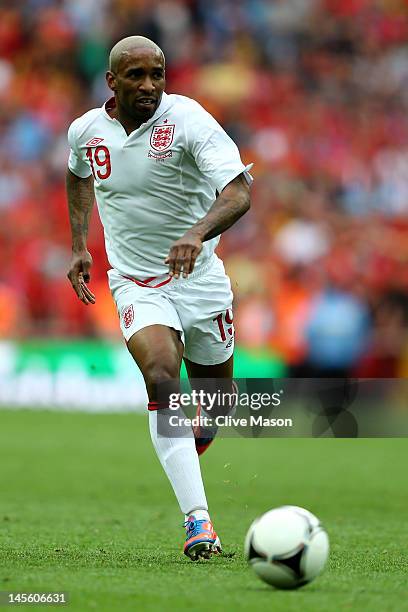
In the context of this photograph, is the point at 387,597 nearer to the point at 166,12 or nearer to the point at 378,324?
the point at 378,324

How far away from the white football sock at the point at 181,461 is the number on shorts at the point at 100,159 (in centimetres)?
131

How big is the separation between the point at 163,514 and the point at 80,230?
8.05 feet

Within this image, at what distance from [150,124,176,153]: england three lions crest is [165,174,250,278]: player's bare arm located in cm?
49

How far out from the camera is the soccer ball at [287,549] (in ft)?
16.5

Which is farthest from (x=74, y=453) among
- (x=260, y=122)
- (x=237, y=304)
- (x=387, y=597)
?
(x=260, y=122)

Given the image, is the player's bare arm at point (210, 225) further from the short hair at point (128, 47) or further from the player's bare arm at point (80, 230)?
the player's bare arm at point (80, 230)

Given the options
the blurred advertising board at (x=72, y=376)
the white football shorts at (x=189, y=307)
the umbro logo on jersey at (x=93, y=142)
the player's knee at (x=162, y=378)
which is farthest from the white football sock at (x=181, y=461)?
the blurred advertising board at (x=72, y=376)

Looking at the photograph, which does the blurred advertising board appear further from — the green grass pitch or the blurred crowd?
the green grass pitch

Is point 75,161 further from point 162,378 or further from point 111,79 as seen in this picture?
point 162,378

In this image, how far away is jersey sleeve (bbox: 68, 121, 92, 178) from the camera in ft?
22.6

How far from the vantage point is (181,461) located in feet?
20.6

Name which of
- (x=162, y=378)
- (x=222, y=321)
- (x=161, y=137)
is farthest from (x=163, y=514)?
(x=161, y=137)

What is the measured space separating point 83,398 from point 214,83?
250 inches

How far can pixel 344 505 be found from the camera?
918 cm
